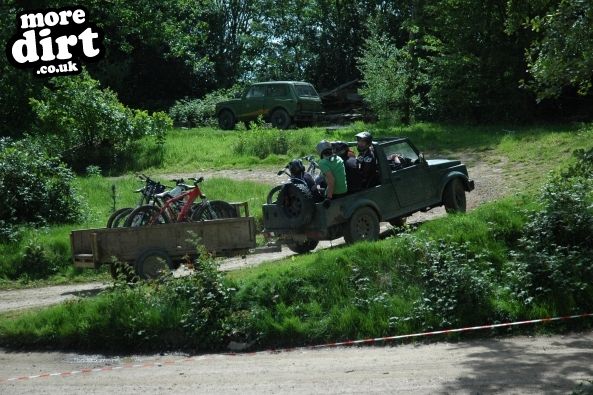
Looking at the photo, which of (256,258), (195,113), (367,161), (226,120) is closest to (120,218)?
(256,258)

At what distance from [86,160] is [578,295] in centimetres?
1786

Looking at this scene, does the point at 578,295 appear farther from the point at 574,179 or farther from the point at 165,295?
the point at 165,295

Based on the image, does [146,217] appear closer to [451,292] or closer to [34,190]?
[34,190]

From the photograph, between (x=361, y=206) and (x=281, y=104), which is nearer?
(x=361, y=206)

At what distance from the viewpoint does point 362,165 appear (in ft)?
50.7

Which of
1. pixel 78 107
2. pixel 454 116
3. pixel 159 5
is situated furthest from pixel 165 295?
pixel 159 5

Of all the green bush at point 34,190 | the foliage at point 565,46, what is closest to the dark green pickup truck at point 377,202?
the foliage at point 565,46

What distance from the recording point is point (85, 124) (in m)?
26.5

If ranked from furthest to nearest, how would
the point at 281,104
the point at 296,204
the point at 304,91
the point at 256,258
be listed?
the point at 304,91 → the point at 281,104 → the point at 256,258 → the point at 296,204

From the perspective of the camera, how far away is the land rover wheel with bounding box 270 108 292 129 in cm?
3431

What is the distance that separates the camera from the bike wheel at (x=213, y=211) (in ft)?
49.8

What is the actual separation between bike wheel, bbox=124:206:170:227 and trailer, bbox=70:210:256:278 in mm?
628

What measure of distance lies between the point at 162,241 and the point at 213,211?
1122 mm

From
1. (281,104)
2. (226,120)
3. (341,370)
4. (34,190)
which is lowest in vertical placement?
(341,370)
